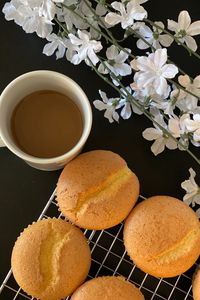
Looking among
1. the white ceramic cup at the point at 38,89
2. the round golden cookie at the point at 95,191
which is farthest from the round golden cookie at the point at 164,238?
the white ceramic cup at the point at 38,89

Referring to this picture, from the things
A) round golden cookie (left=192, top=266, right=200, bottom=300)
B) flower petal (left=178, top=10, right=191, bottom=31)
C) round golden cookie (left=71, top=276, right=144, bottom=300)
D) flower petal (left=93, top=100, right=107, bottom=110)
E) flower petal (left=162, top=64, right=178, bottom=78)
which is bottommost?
round golden cookie (left=192, top=266, right=200, bottom=300)

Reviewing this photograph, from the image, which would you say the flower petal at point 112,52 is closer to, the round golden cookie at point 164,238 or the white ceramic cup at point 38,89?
the white ceramic cup at point 38,89

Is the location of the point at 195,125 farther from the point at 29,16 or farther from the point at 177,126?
the point at 29,16

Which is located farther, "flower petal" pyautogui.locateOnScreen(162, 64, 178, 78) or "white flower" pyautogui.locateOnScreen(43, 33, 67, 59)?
"white flower" pyautogui.locateOnScreen(43, 33, 67, 59)

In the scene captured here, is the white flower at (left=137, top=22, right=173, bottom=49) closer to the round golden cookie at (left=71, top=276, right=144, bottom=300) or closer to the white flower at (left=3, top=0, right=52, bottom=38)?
the white flower at (left=3, top=0, right=52, bottom=38)

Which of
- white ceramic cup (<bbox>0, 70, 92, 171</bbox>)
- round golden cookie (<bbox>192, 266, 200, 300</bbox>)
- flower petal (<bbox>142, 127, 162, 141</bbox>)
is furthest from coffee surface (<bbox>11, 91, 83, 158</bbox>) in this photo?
round golden cookie (<bbox>192, 266, 200, 300</bbox>)
